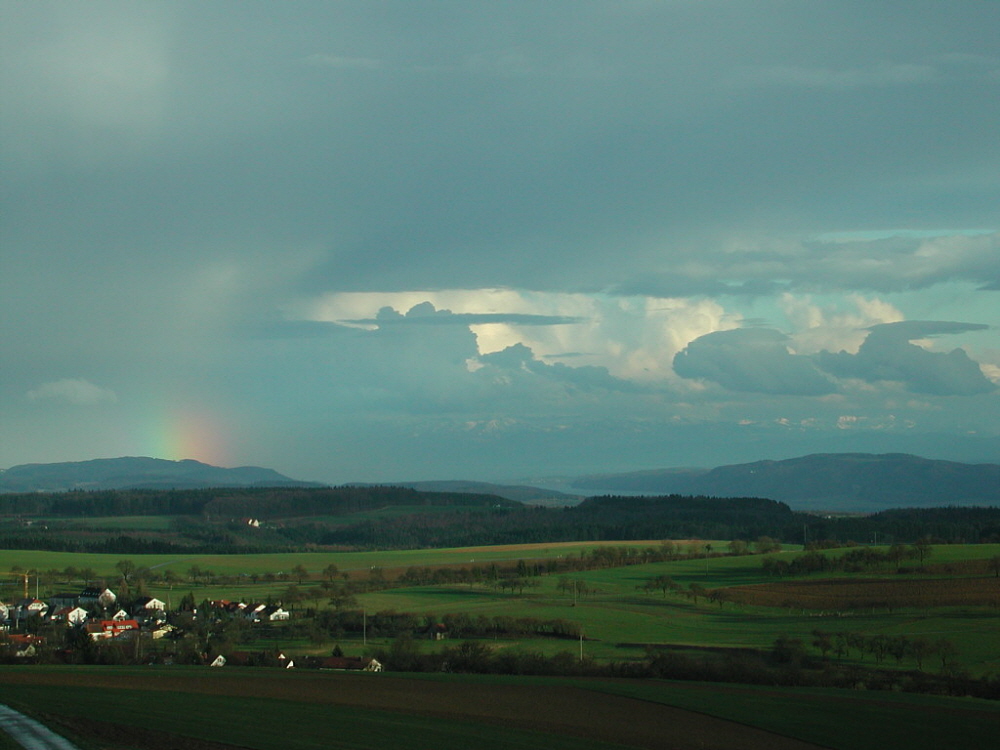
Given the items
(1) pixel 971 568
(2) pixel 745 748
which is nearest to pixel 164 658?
(2) pixel 745 748

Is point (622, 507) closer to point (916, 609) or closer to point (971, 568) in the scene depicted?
point (971, 568)

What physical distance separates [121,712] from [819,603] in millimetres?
55854

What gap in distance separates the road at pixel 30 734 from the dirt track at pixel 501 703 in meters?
0.96

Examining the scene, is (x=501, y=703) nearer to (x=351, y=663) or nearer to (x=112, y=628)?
(x=351, y=663)

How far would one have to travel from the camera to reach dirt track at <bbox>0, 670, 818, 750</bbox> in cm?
2805

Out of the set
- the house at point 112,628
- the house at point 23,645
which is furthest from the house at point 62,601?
the house at point 23,645

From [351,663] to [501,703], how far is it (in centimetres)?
1778

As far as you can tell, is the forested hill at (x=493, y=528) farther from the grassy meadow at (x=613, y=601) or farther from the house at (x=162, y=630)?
the house at (x=162, y=630)

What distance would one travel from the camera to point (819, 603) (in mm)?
73000

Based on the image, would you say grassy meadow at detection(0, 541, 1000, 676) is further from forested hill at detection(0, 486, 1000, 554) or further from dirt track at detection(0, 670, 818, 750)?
forested hill at detection(0, 486, 1000, 554)

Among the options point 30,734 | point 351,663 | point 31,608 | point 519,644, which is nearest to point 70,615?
point 31,608

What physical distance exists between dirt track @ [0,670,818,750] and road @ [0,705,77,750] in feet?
3.15

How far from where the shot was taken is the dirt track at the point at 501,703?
28.0 m

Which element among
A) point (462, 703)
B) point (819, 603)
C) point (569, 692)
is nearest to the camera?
point (462, 703)
